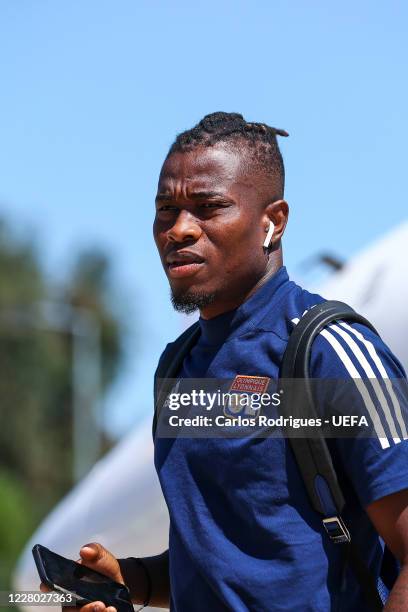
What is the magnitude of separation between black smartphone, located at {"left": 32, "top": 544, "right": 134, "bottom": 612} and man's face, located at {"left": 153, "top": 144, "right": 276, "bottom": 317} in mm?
712

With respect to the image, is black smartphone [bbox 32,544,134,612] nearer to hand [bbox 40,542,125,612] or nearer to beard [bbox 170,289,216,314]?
hand [bbox 40,542,125,612]

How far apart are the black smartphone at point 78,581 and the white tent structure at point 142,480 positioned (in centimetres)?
237

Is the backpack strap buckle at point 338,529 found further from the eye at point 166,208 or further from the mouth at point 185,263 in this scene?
the eye at point 166,208

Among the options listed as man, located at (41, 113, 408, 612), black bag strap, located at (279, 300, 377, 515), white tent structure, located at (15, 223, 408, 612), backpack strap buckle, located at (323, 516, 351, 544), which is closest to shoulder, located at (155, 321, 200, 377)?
man, located at (41, 113, 408, 612)

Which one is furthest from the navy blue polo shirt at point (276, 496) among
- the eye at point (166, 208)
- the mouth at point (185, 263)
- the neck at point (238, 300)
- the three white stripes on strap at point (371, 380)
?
the eye at point (166, 208)

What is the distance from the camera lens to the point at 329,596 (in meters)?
2.52

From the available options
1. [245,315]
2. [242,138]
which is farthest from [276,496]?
[242,138]

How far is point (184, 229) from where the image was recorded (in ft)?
9.41

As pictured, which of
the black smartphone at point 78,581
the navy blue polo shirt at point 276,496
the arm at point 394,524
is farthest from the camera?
the black smartphone at point 78,581

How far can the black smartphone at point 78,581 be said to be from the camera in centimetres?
281

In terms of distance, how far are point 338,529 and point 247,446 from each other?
0.28m

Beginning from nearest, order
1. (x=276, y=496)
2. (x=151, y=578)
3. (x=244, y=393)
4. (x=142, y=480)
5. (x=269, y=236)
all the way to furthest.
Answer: (x=276, y=496) → (x=244, y=393) → (x=269, y=236) → (x=151, y=578) → (x=142, y=480)

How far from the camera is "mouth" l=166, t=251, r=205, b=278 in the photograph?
2859 mm

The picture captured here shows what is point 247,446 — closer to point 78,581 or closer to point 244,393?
point 244,393
